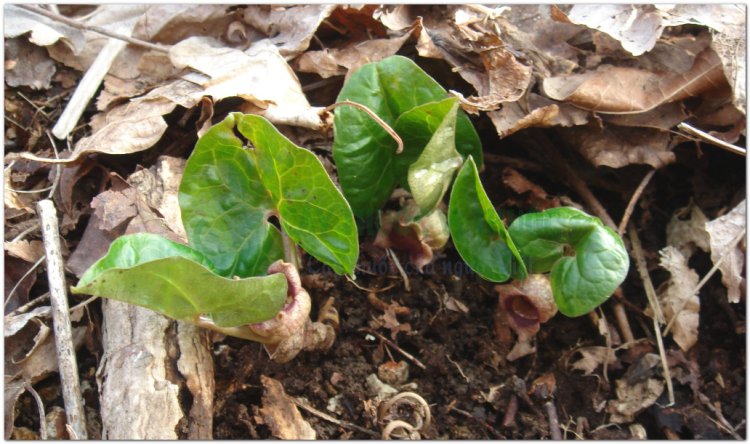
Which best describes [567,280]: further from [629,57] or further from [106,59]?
[106,59]

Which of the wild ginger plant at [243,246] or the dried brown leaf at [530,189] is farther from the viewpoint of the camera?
the dried brown leaf at [530,189]

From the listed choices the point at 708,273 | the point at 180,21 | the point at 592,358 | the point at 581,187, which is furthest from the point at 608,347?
the point at 180,21

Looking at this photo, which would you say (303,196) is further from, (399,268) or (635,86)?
(635,86)

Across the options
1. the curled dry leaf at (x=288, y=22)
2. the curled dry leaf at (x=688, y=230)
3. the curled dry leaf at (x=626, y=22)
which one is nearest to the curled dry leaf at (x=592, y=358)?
the curled dry leaf at (x=688, y=230)

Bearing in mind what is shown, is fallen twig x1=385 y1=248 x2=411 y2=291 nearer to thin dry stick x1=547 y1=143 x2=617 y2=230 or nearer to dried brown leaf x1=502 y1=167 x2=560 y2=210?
dried brown leaf x1=502 y1=167 x2=560 y2=210

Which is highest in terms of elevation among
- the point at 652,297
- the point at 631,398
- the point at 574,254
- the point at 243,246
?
the point at 243,246

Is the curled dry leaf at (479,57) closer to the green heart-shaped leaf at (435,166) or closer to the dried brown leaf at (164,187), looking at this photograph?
the green heart-shaped leaf at (435,166)

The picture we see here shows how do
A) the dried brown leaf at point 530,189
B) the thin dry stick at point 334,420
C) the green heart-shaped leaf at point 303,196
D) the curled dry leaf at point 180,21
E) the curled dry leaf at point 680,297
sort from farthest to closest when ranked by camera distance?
the curled dry leaf at point 180,21, the dried brown leaf at point 530,189, the curled dry leaf at point 680,297, the thin dry stick at point 334,420, the green heart-shaped leaf at point 303,196
